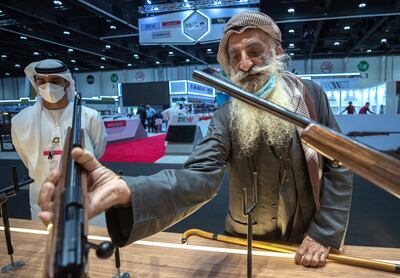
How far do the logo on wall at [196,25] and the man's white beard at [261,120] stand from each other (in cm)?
537

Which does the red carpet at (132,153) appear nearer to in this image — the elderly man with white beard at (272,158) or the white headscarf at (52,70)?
the white headscarf at (52,70)

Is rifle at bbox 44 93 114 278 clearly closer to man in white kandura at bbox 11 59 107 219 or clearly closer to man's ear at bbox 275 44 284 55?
man's ear at bbox 275 44 284 55

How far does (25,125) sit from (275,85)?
1.65 meters

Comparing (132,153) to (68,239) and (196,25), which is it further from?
(68,239)

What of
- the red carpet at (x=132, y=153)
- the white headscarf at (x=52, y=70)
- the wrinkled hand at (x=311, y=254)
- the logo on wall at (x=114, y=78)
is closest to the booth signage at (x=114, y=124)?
the red carpet at (x=132, y=153)

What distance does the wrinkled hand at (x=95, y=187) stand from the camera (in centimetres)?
45

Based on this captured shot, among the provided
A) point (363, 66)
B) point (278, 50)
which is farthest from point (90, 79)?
point (278, 50)

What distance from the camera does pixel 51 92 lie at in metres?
2.03

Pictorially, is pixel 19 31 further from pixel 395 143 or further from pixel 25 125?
pixel 395 143

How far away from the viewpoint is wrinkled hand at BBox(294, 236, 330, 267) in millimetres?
940

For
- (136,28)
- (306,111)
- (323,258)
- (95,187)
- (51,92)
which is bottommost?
(323,258)

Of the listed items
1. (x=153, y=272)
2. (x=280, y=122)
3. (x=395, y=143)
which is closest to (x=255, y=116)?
(x=280, y=122)

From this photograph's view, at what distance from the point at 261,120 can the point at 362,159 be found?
0.69 m

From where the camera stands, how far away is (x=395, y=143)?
7.24m
